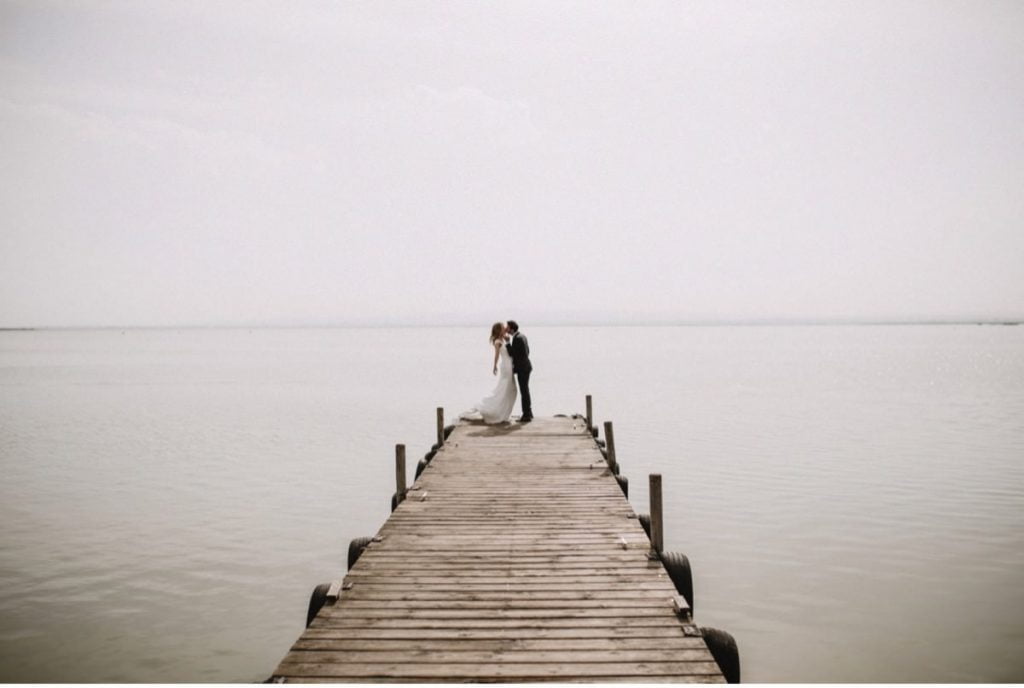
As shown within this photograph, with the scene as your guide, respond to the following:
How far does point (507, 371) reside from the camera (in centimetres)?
1616

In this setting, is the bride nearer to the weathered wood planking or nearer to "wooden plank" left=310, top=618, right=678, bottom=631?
the weathered wood planking

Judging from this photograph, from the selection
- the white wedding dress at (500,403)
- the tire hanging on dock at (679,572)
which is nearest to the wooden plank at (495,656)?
the tire hanging on dock at (679,572)

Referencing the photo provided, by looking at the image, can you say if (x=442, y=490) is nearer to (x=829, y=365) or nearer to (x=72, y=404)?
(x=72, y=404)

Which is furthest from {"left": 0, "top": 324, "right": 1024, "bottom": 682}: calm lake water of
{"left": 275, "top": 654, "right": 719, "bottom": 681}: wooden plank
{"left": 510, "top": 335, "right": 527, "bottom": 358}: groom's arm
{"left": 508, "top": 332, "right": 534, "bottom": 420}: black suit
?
{"left": 510, "top": 335, "right": 527, "bottom": 358}: groom's arm

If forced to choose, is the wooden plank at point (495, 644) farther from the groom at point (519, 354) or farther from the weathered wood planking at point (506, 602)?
the groom at point (519, 354)

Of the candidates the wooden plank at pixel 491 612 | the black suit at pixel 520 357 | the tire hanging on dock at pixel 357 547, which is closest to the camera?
the wooden plank at pixel 491 612

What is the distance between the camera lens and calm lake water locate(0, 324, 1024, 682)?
8.59 m

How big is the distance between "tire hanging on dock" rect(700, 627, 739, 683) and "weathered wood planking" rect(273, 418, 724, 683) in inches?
11.2

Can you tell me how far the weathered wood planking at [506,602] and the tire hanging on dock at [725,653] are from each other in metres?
0.28

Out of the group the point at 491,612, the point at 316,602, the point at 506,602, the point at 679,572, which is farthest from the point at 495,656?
the point at 679,572

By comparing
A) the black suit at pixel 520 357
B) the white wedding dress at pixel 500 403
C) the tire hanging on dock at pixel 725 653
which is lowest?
the tire hanging on dock at pixel 725 653

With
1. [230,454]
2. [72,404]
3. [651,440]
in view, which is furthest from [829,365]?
[72,404]

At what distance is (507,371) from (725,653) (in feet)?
36.0

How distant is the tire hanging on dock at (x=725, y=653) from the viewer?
5512mm
